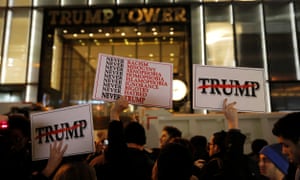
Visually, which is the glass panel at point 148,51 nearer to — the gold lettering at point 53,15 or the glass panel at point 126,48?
the glass panel at point 126,48

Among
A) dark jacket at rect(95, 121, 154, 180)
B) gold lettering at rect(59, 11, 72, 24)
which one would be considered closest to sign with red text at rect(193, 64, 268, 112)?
dark jacket at rect(95, 121, 154, 180)

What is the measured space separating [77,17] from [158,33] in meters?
3.25

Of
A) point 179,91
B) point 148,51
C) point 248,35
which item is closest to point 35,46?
point 148,51

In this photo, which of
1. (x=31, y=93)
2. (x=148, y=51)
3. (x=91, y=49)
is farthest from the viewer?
(x=91, y=49)

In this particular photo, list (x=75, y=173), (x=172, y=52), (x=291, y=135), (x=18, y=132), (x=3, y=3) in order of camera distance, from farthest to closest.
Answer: (x=172, y=52), (x=3, y=3), (x=18, y=132), (x=75, y=173), (x=291, y=135)

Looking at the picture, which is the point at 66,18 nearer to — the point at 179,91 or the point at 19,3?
the point at 19,3

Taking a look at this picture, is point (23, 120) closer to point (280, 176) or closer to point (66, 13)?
point (280, 176)

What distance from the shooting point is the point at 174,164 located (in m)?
2.21

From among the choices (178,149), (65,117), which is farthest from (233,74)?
(65,117)

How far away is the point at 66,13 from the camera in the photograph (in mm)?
13086

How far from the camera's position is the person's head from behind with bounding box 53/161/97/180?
2348 millimetres

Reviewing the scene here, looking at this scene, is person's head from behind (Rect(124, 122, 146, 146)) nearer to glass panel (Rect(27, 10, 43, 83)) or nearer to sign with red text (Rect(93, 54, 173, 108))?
sign with red text (Rect(93, 54, 173, 108))

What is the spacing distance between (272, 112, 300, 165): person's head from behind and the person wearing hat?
1.26ft

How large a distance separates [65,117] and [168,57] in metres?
11.3
